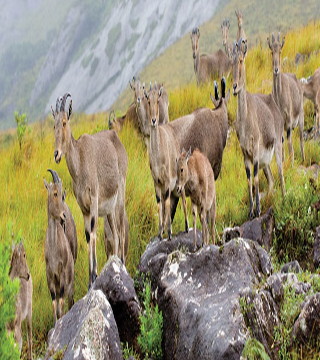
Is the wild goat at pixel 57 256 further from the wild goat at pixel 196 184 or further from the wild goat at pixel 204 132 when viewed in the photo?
the wild goat at pixel 204 132

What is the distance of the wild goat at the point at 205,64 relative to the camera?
15.0 m

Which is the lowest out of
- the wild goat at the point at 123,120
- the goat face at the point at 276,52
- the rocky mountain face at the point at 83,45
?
the wild goat at the point at 123,120

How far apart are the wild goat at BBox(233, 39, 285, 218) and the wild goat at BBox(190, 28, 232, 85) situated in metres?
7.11

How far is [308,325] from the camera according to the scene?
13.3 ft

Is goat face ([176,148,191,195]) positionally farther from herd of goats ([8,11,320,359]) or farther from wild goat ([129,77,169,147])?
wild goat ([129,77,169,147])

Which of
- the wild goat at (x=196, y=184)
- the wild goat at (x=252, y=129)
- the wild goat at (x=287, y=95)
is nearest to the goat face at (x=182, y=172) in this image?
the wild goat at (x=196, y=184)

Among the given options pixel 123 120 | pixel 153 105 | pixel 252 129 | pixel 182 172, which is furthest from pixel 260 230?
pixel 123 120

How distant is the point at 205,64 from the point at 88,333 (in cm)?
1191

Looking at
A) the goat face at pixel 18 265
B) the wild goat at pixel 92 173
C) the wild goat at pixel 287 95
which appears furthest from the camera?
the wild goat at pixel 287 95

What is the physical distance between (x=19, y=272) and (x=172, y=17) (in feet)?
207

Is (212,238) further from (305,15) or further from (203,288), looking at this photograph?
(305,15)

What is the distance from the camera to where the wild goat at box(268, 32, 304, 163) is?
9008 millimetres

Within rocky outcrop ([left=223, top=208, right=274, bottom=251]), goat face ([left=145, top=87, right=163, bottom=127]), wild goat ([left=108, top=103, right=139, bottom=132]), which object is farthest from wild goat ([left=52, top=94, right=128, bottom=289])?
wild goat ([left=108, top=103, right=139, bottom=132])

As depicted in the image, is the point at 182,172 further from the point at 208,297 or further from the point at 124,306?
the point at 208,297
